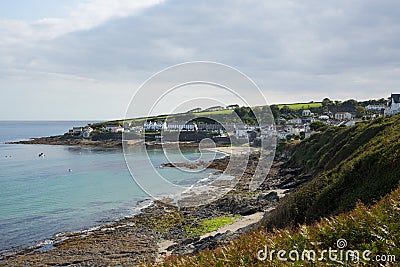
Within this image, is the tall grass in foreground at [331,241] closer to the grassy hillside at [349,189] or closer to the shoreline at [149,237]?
the grassy hillside at [349,189]

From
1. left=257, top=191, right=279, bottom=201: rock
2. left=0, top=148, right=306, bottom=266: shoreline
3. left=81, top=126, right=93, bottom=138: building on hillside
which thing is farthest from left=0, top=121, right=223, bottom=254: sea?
left=81, top=126, right=93, bottom=138: building on hillside

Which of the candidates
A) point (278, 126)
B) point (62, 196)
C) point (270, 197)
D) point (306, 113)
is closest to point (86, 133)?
point (278, 126)

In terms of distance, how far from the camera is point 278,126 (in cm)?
7750

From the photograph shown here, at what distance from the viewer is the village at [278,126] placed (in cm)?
6187

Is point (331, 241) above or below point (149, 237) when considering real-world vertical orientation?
above

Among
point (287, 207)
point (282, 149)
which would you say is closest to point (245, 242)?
point (287, 207)

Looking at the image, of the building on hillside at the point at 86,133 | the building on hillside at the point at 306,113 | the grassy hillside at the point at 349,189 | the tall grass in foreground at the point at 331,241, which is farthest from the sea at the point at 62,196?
the building on hillside at the point at 306,113

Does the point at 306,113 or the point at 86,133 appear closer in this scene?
the point at 86,133

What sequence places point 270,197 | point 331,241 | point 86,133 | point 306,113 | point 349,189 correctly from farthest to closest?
1. point 306,113
2. point 86,133
3. point 270,197
4. point 349,189
5. point 331,241

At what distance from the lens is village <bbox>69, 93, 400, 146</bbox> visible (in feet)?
203

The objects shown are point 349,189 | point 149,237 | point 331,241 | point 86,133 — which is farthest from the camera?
point 86,133

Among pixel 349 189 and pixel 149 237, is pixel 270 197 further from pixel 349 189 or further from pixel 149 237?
pixel 349 189

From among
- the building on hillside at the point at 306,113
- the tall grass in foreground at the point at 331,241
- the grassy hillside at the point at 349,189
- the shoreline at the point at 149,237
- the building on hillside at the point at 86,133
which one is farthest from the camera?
the building on hillside at the point at 306,113

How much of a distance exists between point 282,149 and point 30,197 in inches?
1482
